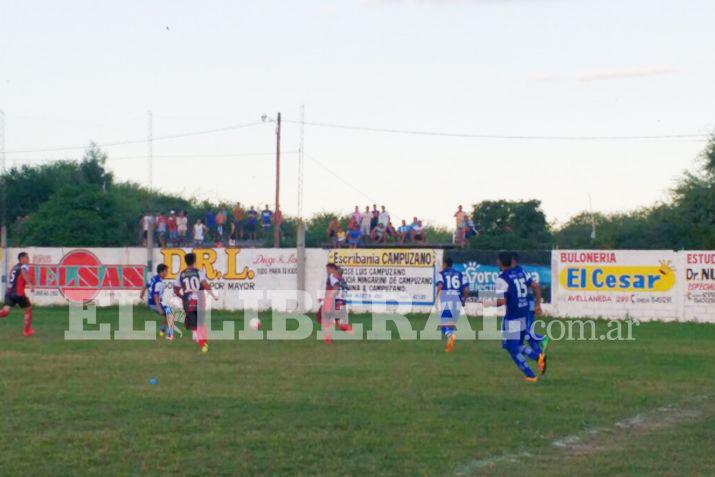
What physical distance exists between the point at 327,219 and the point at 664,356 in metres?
47.7

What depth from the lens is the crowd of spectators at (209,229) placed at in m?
40.2

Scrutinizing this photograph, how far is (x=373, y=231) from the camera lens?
127ft

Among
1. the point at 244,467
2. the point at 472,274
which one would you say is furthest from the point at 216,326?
the point at 244,467

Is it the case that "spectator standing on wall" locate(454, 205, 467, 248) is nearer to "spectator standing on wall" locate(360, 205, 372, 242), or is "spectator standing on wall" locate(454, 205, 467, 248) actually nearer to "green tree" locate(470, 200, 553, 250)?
"spectator standing on wall" locate(360, 205, 372, 242)

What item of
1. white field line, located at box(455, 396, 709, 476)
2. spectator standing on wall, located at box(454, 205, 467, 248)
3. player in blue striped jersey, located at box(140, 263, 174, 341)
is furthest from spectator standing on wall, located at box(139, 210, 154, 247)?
white field line, located at box(455, 396, 709, 476)

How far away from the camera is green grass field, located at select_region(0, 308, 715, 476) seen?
9.50m

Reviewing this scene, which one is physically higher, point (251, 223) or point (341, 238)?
point (251, 223)

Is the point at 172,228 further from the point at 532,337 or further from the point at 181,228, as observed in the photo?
the point at 532,337

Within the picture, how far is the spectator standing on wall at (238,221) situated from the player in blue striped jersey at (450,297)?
69.2 feet

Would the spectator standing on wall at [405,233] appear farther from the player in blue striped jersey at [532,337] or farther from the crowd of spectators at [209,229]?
the player in blue striped jersey at [532,337]

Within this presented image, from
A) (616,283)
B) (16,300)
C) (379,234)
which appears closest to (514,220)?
(379,234)

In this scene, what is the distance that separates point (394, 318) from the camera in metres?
31.9

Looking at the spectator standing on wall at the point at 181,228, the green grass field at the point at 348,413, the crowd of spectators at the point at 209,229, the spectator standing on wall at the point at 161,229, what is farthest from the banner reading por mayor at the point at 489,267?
the spectator standing on wall at the point at 161,229

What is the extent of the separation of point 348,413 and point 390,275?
21834 mm
